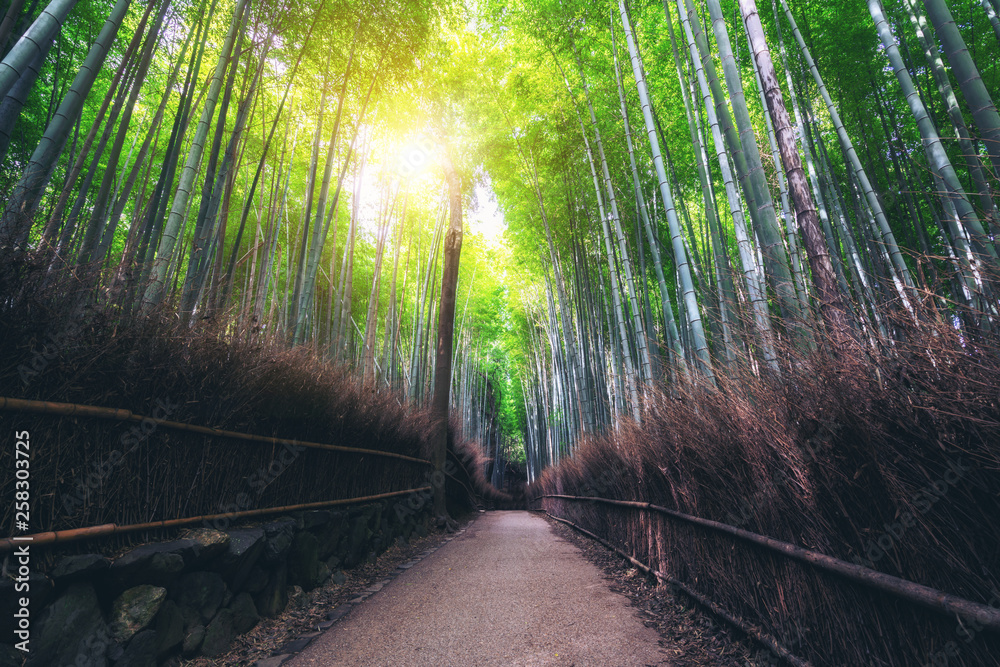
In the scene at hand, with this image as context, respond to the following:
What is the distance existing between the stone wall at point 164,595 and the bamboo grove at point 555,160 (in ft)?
3.14

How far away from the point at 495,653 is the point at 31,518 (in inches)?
70.1

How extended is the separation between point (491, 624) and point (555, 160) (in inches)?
248

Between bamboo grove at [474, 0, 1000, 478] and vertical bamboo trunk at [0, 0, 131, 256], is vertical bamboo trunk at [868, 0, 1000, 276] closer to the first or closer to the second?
bamboo grove at [474, 0, 1000, 478]

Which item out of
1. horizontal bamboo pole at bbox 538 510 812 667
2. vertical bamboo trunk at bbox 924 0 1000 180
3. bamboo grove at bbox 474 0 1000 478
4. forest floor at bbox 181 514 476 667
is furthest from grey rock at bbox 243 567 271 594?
vertical bamboo trunk at bbox 924 0 1000 180

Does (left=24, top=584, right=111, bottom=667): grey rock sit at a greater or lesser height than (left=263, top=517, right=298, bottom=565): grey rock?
lesser

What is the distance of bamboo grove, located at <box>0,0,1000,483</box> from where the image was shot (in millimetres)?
1910

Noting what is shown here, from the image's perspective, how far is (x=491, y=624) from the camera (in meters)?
2.30

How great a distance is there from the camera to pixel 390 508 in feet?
14.3

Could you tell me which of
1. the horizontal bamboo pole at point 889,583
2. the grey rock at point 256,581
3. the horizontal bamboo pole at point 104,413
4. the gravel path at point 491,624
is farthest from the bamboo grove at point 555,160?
the gravel path at point 491,624

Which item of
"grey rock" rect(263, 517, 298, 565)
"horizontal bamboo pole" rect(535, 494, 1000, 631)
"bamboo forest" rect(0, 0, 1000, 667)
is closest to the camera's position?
"horizontal bamboo pole" rect(535, 494, 1000, 631)

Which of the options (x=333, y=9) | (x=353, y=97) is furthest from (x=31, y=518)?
(x=353, y=97)

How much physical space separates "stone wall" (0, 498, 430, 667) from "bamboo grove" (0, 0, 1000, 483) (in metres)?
0.96

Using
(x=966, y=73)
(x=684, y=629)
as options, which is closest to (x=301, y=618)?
(x=684, y=629)

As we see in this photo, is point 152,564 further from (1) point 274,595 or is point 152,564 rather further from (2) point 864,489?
(2) point 864,489
